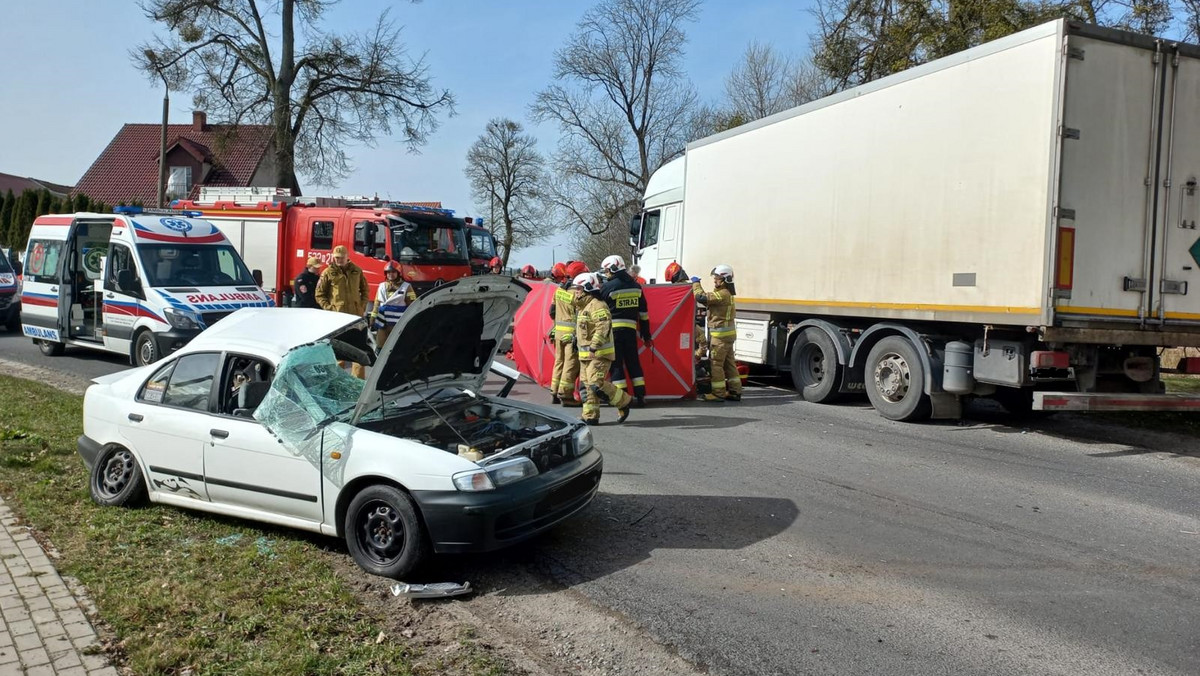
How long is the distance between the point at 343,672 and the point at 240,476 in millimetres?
2026

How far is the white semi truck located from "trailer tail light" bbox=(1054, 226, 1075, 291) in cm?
2

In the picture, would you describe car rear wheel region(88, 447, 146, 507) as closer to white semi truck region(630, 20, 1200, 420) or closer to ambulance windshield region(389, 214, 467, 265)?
white semi truck region(630, 20, 1200, 420)

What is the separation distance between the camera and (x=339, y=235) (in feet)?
56.0

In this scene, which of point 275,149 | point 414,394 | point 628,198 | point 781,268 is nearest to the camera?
point 414,394

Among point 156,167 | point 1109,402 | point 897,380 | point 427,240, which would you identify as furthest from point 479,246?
point 156,167

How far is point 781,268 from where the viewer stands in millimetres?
11836

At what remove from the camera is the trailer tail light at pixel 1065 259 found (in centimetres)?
807

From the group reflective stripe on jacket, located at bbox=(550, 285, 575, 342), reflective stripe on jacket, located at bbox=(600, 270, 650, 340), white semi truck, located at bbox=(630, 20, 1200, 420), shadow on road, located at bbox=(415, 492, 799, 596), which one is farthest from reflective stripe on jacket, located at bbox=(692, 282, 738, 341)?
shadow on road, located at bbox=(415, 492, 799, 596)

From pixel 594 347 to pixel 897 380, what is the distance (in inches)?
141

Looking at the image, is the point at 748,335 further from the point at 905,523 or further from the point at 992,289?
the point at 905,523

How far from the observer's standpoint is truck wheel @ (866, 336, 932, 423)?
976cm

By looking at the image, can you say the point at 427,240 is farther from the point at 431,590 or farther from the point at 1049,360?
the point at 431,590

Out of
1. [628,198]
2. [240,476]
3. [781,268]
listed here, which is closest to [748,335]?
[781,268]

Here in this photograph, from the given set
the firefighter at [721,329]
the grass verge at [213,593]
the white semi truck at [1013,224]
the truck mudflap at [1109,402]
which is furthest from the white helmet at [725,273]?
the grass verge at [213,593]
